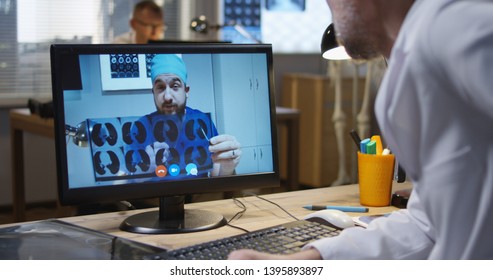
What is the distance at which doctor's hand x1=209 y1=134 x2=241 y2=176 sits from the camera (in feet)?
5.18

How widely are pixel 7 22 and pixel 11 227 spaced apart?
11.2 ft

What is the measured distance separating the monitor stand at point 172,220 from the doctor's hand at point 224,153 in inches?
4.2

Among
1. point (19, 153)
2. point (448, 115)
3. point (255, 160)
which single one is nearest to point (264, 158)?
point (255, 160)

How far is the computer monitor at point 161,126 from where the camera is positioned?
4.82 ft

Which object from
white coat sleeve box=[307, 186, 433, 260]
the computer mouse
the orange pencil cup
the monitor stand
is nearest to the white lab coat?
white coat sleeve box=[307, 186, 433, 260]

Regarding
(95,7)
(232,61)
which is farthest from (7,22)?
(232,61)

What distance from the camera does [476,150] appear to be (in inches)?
34.0

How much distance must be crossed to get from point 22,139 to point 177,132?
8.89 feet

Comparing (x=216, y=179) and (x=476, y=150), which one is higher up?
(x=476, y=150)

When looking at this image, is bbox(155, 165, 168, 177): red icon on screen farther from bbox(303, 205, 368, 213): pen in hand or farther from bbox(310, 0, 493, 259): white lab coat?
bbox(310, 0, 493, 259): white lab coat

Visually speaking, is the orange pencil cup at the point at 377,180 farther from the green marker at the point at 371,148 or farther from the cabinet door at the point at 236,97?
the cabinet door at the point at 236,97

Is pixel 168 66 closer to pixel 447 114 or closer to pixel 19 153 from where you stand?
pixel 447 114

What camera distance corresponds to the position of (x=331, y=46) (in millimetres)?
1801

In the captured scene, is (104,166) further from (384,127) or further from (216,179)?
(384,127)
